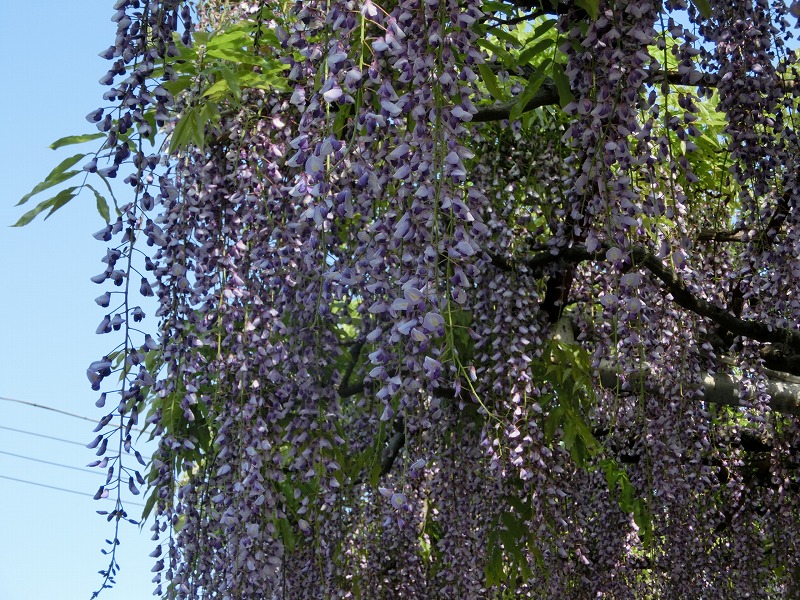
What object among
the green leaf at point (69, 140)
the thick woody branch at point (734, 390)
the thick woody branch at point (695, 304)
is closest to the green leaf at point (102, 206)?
the green leaf at point (69, 140)

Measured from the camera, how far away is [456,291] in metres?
2.23

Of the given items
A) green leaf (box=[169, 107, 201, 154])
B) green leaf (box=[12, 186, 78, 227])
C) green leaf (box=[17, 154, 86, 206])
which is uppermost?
green leaf (box=[169, 107, 201, 154])

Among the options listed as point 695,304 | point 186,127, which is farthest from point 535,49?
point 695,304

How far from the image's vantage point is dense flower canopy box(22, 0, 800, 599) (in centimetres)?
248

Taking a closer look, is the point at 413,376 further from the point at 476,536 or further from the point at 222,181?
the point at 476,536

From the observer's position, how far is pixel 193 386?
351 cm

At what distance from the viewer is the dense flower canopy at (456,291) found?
248cm

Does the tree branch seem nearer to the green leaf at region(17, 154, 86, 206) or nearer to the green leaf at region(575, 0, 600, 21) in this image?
the green leaf at region(575, 0, 600, 21)

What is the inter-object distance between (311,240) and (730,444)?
12.2 feet

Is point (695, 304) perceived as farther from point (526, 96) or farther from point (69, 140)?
point (69, 140)

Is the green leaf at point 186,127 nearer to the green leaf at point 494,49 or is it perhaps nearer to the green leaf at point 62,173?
the green leaf at point 62,173

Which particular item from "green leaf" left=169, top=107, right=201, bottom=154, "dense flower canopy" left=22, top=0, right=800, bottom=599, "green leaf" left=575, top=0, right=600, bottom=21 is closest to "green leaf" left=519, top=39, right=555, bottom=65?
"dense flower canopy" left=22, top=0, right=800, bottom=599

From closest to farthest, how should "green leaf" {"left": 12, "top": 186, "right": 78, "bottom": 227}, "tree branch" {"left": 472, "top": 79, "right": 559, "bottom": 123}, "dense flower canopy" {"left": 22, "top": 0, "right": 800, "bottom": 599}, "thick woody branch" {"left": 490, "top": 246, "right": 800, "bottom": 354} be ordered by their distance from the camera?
"dense flower canopy" {"left": 22, "top": 0, "right": 800, "bottom": 599}, "green leaf" {"left": 12, "top": 186, "right": 78, "bottom": 227}, "tree branch" {"left": 472, "top": 79, "right": 559, "bottom": 123}, "thick woody branch" {"left": 490, "top": 246, "right": 800, "bottom": 354}

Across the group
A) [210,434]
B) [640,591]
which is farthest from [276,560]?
[640,591]
